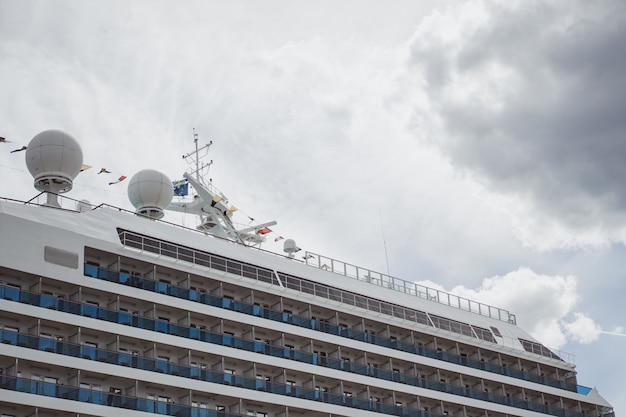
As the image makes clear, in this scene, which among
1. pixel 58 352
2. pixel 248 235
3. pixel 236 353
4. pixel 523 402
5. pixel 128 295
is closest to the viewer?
pixel 58 352

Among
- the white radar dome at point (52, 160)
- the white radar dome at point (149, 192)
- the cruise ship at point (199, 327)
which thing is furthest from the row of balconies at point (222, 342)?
the white radar dome at point (149, 192)

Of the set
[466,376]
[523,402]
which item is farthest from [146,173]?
[523,402]

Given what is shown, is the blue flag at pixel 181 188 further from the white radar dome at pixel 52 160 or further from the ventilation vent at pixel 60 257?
the ventilation vent at pixel 60 257

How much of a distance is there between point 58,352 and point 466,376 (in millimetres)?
30411

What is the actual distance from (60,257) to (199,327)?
8788 millimetres

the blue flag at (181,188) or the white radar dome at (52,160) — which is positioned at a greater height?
the blue flag at (181,188)

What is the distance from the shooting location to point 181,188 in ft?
209

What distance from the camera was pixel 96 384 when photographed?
4409 centimetres

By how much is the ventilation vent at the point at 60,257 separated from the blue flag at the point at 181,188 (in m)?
18.7

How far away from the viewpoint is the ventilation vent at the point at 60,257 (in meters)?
44.4

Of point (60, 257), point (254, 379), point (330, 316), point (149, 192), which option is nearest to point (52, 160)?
point (149, 192)

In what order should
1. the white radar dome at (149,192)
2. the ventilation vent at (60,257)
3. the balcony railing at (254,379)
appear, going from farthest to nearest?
the white radar dome at (149,192) → the ventilation vent at (60,257) → the balcony railing at (254,379)

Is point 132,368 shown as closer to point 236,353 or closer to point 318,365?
point 236,353

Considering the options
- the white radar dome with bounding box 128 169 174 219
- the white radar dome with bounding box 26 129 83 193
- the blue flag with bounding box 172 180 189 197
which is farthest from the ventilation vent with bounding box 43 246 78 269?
the blue flag with bounding box 172 180 189 197
